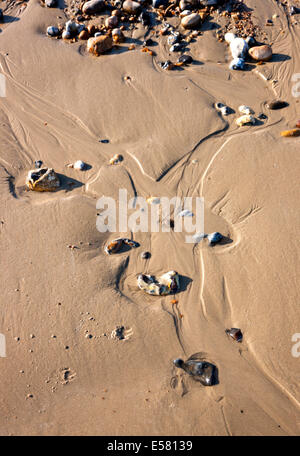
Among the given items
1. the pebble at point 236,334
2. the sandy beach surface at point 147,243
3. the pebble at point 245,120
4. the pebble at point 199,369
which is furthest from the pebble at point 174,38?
the pebble at point 199,369

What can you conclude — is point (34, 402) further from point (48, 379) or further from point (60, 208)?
point (60, 208)

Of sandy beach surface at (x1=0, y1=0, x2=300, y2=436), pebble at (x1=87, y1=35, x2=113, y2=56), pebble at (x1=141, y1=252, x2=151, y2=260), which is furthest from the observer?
pebble at (x1=87, y1=35, x2=113, y2=56)

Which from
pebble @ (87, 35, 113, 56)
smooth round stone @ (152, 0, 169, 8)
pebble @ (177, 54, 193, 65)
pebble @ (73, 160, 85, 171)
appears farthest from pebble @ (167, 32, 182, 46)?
pebble @ (73, 160, 85, 171)

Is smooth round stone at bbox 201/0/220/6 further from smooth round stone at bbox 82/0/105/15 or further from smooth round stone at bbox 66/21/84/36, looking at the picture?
smooth round stone at bbox 66/21/84/36

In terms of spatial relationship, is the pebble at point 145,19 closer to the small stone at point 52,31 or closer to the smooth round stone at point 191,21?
the smooth round stone at point 191,21

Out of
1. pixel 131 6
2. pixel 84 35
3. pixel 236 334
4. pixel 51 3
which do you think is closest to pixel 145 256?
pixel 236 334

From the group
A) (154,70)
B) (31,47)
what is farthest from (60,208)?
(31,47)

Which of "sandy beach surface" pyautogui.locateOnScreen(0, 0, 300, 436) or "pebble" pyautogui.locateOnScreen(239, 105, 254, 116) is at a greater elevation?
"pebble" pyautogui.locateOnScreen(239, 105, 254, 116)

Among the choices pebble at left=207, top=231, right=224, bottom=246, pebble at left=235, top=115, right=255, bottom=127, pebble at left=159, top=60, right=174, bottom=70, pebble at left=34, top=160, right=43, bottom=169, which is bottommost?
pebble at left=207, top=231, right=224, bottom=246
